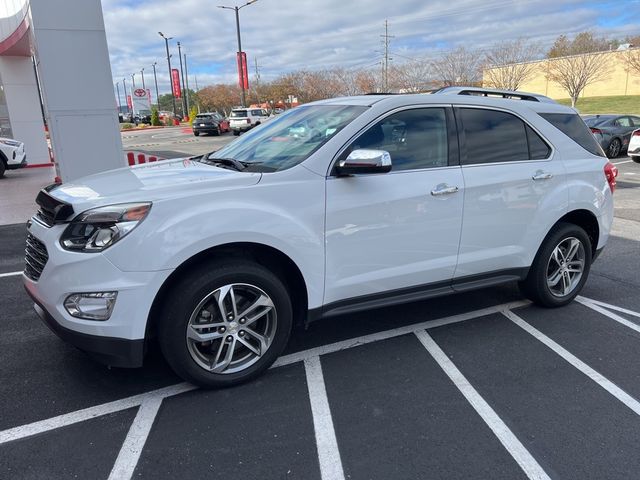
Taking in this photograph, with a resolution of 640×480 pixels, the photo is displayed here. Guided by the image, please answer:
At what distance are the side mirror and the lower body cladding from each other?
1.34 meters

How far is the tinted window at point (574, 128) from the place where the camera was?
14.9ft

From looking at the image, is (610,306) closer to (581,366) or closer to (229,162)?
(581,366)

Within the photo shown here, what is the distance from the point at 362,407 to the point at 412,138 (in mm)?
1983

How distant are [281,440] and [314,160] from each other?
1.77 metres

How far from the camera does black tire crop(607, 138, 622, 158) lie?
58.5 ft

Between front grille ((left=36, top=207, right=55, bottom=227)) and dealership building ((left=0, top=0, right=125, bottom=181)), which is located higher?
dealership building ((left=0, top=0, right=125, bottom=181))

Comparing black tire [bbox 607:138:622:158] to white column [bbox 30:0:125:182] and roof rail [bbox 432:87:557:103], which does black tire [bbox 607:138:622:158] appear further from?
white column [bbox 30:0:125:182]

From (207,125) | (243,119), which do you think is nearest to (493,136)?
(207,125)

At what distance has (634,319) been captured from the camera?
14.6 ft

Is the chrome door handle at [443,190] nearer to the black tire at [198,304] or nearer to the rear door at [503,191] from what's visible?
the rear door at [503,191]

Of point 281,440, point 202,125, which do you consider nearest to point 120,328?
point 281,440

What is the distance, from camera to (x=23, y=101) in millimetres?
17484

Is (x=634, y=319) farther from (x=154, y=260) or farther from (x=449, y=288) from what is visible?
(x=154, y=260)

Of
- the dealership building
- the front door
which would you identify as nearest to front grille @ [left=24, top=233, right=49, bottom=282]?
the front door
